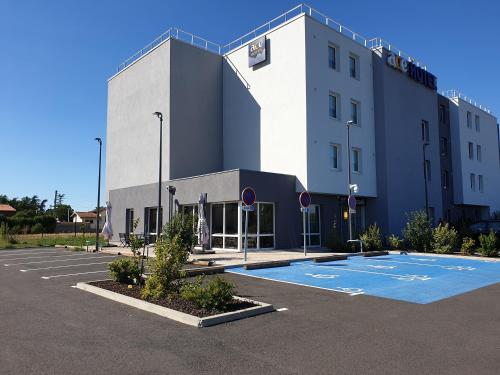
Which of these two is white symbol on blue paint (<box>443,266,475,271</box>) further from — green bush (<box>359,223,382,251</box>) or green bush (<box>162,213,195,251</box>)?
green bush (<box>162,213,195,251</box>)

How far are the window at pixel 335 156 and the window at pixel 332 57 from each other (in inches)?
188

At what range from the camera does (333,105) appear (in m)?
25.2

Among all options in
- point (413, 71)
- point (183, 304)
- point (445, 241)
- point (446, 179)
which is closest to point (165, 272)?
point (183, 304)

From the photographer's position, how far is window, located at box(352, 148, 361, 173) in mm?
26087

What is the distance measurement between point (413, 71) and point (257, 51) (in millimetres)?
12263

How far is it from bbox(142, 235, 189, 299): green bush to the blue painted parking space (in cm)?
409

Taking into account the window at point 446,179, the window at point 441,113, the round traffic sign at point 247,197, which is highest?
the window at point 441,113

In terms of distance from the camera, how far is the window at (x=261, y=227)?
21.6 metres

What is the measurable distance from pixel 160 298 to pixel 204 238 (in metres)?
11.0

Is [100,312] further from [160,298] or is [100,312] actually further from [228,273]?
[228,273]

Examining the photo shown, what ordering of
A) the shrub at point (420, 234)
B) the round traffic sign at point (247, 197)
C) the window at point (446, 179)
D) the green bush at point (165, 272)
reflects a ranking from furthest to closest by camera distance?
the window at point (446, 179), the shrub at point (420, 234), the round traffic sign at point (247, 197), the green bush at point (165, 272)

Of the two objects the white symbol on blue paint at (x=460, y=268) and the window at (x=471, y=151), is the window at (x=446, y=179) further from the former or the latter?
the white symbol on blue paint at (x=460, y=268)

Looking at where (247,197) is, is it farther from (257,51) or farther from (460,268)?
(257,51)

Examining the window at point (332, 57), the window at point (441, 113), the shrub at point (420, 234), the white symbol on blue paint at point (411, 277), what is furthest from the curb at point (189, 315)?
the window at point (441, 113)
